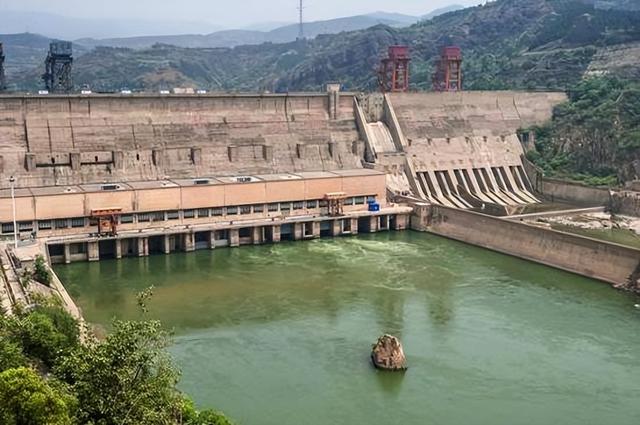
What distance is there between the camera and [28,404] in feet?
42.7

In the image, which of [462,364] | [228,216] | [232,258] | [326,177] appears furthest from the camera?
[326,177]

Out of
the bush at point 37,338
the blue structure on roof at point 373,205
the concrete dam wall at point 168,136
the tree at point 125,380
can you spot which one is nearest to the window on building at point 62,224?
the concrete dam wall at point 168,136

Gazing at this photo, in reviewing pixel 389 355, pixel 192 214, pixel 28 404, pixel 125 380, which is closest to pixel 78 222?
pixel 192 214

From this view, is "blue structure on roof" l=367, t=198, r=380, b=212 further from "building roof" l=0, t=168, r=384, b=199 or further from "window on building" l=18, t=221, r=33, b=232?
"window on building" l=18, t=221, r=33, b=232

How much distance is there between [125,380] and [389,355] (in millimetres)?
10774

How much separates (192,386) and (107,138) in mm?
25653

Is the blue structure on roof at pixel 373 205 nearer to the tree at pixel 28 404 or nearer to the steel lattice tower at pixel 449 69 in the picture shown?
the steel lattice tower at pixel 449 69

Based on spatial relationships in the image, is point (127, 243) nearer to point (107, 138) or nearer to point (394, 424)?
point (107, 138)

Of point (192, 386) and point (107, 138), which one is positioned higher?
point (107, 138)

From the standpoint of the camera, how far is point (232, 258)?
3800cm

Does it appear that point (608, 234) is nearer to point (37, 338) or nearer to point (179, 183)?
point (179, 183)

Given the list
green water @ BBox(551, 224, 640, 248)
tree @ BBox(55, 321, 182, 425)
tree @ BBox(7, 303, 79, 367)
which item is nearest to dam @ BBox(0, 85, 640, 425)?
green water @ BBox(551, 224, 640, 248)

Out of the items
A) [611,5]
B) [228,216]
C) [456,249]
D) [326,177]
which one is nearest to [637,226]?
[456,249]

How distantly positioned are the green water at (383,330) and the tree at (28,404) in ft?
24.0
